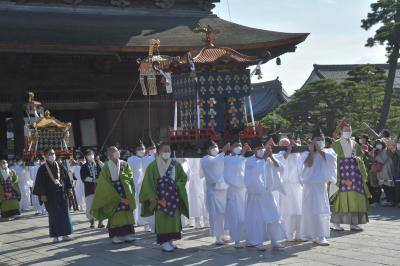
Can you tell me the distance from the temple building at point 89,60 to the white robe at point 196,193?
7043mm

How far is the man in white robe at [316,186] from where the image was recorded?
8.63 m

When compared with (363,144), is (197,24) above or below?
above

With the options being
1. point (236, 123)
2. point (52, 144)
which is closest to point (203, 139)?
point (236, 123)

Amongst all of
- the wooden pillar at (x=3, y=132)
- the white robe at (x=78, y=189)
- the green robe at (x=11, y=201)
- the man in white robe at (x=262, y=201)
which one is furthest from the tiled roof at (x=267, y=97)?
the man in white robe at (x=262, y=201)

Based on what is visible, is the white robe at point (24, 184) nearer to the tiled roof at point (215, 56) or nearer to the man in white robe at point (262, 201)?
the tiled roof at point (215, 56)

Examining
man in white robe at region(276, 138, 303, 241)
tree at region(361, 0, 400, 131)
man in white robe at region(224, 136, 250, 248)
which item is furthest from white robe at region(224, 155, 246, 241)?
tree at region(361, 0, 400, 131)

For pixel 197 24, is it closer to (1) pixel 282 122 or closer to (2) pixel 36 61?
(2) pixel 36 61

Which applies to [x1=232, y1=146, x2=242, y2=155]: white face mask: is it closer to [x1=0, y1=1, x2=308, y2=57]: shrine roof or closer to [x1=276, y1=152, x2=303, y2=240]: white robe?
[x1=276, y1=152, x2=303, y2=240]: white robe

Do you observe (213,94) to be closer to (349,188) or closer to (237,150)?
(237,150)

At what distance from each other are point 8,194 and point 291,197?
8.49m

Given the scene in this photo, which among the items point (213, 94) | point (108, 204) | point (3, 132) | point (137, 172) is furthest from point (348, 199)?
point (3, 132)

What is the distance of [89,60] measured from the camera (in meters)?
18.2

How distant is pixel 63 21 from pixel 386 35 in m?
11.7

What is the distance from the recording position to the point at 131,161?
38.7 feet
